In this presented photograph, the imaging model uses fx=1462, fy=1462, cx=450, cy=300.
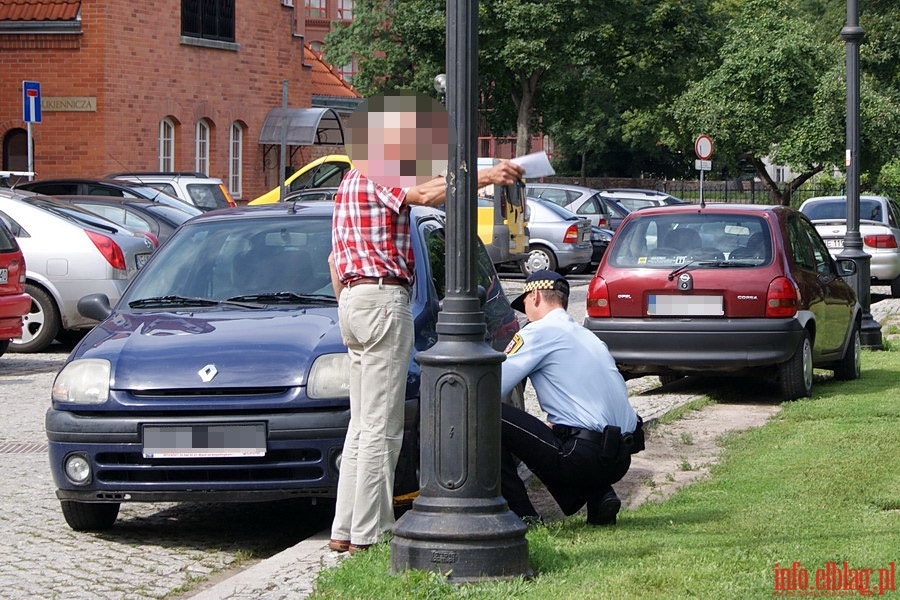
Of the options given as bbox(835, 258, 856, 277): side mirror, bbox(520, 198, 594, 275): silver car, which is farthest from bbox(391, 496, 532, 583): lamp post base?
bbox(520, 198, 594, 275): silver car

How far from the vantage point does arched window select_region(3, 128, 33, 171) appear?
3231cm

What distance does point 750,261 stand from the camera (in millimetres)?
11406

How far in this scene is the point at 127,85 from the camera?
32.3 metres

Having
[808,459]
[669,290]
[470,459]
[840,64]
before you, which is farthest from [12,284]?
[840,64]

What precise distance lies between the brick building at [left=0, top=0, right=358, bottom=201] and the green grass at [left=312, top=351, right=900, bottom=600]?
82.0 ft

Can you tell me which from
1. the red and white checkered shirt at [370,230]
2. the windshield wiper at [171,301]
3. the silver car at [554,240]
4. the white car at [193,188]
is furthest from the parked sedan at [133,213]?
the red and white checkered shirt at [370,230]

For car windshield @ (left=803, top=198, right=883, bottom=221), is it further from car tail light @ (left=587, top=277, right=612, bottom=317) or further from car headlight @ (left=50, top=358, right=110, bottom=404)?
car headlight @ (left=50, top=358, right=110, bottom=404)

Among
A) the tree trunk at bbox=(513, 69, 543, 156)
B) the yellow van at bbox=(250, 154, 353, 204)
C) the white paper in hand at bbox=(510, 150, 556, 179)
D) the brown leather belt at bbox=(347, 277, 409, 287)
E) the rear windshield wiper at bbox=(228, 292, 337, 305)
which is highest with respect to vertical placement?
the tree trunk at bbox=(513, 69, 543, 156)

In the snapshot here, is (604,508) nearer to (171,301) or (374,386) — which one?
(374,386)

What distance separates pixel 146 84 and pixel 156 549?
27.3 m

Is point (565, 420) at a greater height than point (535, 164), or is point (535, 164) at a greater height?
point (535, 164)

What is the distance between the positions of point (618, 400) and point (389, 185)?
1567 mm

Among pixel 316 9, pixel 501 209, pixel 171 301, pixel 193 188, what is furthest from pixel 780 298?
pixel 316 9

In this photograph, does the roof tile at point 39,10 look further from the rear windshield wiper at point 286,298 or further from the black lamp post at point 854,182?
the rear windshield wiper at point 286,298
